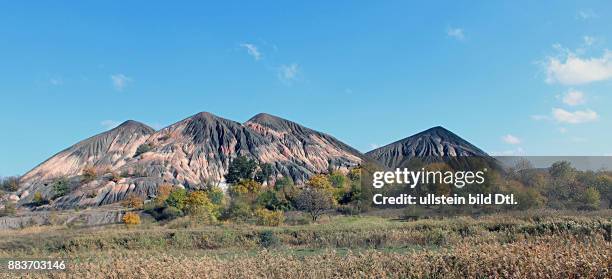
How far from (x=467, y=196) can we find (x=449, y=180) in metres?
1.59

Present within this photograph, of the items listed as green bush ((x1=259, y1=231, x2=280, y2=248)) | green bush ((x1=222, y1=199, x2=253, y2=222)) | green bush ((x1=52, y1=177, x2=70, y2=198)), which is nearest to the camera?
green bush ((x1=259, y1=231, x2=280, y2=248))

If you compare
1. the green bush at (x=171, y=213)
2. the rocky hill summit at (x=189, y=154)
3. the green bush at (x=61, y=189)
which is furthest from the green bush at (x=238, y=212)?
the green bush at (x=61, y=189)

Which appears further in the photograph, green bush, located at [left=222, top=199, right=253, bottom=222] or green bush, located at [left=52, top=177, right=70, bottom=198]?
green bush, located at [left=52, top=177, right=70, bottom=198]

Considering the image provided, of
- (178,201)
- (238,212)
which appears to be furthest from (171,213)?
(238,212)

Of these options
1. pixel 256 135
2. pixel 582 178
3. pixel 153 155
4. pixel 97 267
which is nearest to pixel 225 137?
pixel 256 135

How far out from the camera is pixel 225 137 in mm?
167625

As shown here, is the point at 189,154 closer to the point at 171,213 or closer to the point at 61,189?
the point at 61,189

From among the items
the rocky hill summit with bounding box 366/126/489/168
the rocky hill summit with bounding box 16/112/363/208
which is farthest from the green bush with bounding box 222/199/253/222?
the rocky hill summit with bounding box 366/126/489/168

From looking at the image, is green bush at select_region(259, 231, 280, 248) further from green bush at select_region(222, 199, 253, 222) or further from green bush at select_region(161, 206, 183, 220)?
green bush at select_region(161, 206, 183, 220)

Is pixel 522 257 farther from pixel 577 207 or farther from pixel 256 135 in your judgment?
pixel 256 135

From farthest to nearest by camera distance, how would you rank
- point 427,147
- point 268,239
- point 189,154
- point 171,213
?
point 427,147, point 189,154, point 171,213, point 268,239

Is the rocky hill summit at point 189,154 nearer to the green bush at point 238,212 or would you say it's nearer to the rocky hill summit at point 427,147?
the rocky hill summit at point 427,147

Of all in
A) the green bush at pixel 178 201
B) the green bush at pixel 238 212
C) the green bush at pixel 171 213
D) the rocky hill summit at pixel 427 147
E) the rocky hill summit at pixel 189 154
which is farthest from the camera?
the rocky hill summit at pixel 427 147

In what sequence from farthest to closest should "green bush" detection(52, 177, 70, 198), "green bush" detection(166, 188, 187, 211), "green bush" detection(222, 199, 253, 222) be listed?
1. "green bush" detection(52, 177, 70, 198)
2. "green bush" detection(166, 188, 187, 211)
3. "green bush" detection(222, 199, 253, 222)
